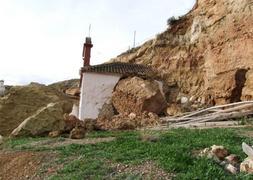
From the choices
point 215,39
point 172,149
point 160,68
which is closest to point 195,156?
point 172,149

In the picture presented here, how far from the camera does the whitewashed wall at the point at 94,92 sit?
21.4 m

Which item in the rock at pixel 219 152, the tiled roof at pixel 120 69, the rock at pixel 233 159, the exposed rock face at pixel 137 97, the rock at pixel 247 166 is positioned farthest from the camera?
the tiled roof at pixel 120 69

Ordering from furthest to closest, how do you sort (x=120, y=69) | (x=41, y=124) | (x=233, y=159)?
(x=120, y=69), (x=41, y=124), (x=233, y=159)

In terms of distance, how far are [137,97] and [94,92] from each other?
2.45m

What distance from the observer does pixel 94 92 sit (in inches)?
846

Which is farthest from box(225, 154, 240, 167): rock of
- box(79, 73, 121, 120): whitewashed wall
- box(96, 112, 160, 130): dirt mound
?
box(79, 73, 121, 120): whitewashed wall

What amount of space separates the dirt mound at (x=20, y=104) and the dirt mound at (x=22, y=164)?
696 cm

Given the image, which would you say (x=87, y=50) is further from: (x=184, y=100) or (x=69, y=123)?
(x=69, y=123)

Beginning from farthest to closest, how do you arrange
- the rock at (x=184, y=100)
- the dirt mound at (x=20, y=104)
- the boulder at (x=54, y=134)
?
the rock at (x=184, y=100)
the dirt mound at (x=20, y=104)
the boulder at (x=54, y=134)

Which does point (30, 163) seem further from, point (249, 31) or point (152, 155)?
point (249, 31)

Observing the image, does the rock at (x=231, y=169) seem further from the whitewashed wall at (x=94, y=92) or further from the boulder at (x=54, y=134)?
the whitewashed wall at (x=94, y=92)

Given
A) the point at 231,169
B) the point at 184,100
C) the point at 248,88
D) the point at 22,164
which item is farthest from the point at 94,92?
the point at 231,169

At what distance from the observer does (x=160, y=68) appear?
91.4ft

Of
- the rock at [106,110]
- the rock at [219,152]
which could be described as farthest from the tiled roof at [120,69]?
the rock at [219,152]
